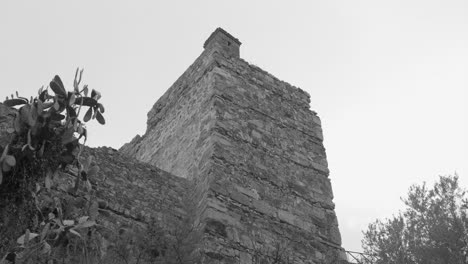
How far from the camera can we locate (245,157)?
853 cm

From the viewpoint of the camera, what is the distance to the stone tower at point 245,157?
25.1 ft

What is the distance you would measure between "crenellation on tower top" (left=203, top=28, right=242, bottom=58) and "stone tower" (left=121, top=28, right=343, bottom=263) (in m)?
0.02

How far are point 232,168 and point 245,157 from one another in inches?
16.4

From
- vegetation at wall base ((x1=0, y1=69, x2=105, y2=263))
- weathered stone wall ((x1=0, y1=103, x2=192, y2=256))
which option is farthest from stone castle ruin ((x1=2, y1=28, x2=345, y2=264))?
vegetation at wall base ((x1=0, y1=69, x2=105, y2=263))

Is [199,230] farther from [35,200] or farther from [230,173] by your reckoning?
[35,200]

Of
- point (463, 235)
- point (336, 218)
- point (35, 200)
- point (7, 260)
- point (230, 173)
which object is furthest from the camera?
point (463, 235)

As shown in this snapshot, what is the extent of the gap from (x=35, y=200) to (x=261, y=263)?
347 centimetres

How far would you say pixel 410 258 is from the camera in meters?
11.8

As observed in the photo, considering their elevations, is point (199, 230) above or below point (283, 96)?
below

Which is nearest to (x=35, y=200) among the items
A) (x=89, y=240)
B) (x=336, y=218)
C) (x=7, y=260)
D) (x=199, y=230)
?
(x=7, y=260)

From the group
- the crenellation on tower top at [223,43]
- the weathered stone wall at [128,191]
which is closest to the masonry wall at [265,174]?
the crenellation on tower top at [223,43]

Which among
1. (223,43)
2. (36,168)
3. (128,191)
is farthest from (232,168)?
(36,168)

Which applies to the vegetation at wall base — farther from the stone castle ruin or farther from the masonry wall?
the masonry wall

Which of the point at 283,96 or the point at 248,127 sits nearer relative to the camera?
the point at 248,127
